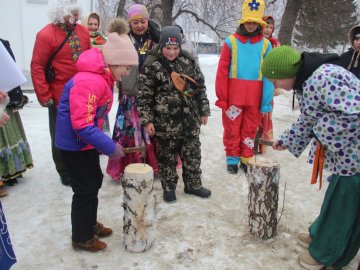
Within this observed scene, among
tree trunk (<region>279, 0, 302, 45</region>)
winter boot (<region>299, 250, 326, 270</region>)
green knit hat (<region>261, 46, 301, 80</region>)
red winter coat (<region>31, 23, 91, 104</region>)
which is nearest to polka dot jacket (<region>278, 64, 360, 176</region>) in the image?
green knit hat (<region>261, 46, 301, 80</region>)

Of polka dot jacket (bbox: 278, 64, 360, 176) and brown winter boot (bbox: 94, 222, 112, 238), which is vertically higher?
polka dot jacket (bbox: 278, 64, 360, 176)

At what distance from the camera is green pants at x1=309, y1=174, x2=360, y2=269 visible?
2520 mm

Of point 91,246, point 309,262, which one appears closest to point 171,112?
point 91,246

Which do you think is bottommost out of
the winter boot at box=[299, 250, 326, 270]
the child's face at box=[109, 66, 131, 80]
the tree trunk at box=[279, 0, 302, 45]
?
the winter boot at box=[299, 250, 326, 270]

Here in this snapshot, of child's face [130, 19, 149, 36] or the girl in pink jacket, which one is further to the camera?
child's face [130, 19, 149, 36]

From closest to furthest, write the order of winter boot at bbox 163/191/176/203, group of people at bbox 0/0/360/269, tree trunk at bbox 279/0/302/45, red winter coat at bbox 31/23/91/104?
group of people at bbox 0/0/360/269, red winter coat at bbox 31/23/91/104, winter boot at bbox 163/191/176/203, tree trunk at bbox 279/0/302/45

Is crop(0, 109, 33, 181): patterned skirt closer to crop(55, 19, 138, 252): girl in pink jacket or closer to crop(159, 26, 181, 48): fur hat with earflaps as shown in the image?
crop(55, 19, 138, 252): girl in pink jacket

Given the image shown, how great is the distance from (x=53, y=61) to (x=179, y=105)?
1398 millimetres

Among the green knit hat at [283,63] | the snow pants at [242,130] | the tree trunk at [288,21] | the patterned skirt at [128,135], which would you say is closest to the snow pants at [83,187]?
the patterned skirt at [128,135]

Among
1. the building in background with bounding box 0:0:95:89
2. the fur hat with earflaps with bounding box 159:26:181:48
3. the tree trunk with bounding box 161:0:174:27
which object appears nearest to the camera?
the fur hat with earflaps with bounding box 159:26:181:48

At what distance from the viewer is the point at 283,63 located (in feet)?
8.29

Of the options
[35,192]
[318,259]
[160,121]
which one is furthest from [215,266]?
[35,192]

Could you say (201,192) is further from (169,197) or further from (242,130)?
(242,130)

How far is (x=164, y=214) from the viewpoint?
358 cm
